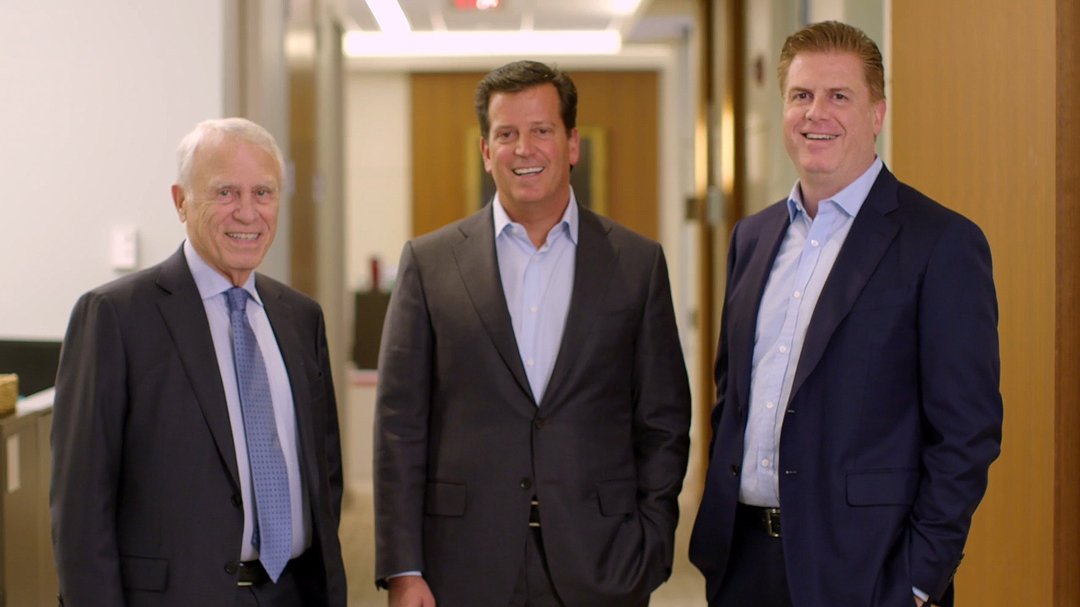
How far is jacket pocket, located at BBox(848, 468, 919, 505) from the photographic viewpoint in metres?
1.79

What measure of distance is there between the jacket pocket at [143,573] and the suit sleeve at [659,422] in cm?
95

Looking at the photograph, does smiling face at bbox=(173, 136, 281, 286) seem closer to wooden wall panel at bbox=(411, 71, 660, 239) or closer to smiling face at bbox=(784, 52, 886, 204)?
smiling face at bbox=(784, 52, 886, 204)

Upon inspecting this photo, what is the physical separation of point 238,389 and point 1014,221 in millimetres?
1596

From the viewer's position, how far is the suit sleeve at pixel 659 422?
6.97 ft

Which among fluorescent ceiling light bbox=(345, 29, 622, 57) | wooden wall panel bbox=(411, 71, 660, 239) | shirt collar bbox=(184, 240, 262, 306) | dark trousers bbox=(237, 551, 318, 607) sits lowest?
dark trousers bbox=(237, 551, 318, 607)

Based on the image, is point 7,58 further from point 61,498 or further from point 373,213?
point 373,213

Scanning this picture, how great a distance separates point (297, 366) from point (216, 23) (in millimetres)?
1776

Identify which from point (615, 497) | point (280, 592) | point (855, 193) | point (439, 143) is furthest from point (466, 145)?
point (280, 592)

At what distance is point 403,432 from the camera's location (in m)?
2.10

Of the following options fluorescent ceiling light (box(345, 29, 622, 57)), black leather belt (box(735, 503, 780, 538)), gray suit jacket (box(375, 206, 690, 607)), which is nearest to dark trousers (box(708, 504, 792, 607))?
black leather belt (box(735, 503, 780, 538))

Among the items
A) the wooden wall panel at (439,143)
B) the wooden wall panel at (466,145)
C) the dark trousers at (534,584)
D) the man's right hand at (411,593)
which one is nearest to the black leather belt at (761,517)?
the dark trousers at (534,584)

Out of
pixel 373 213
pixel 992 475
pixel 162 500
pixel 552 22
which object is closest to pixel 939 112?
pixel 992 475

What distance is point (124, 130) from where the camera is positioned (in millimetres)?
3301

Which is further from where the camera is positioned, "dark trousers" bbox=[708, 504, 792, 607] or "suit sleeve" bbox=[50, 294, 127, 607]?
"dark trousers" bbox=[708, 504, 792, 607]
